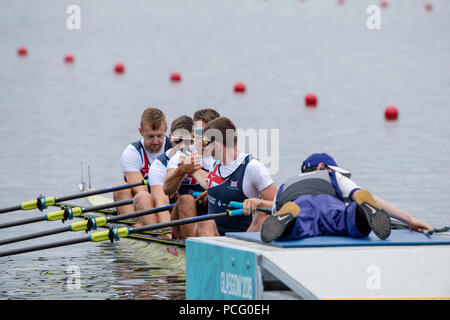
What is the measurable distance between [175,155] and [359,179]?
19.4ft

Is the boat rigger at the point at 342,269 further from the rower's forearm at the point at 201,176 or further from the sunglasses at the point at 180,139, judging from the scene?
the sunglasses at the point at 180,139

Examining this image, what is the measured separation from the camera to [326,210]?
5793 mm

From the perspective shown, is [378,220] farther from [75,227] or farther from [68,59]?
[68,59]

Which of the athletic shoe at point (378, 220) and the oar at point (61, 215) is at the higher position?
the athletic shoe at point (378, 220)

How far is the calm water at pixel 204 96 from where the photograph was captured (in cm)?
955

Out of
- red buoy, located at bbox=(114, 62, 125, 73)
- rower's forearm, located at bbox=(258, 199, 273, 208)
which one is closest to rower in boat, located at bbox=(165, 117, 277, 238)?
rower's forearm, located at bbox=(258, 199, 273, 208)

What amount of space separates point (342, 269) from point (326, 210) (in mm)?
712

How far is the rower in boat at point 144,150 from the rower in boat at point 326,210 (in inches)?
119

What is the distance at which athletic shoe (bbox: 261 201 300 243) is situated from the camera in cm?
547

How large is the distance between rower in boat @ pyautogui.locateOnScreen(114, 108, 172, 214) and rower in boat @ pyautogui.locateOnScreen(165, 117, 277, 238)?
1.74 meters

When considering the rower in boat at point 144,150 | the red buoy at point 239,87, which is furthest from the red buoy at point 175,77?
the rower in boat at point 144,150

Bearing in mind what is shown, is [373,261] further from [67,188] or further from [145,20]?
[145,20]

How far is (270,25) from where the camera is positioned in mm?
42062

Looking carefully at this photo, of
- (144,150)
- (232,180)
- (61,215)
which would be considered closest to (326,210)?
(232,180)
